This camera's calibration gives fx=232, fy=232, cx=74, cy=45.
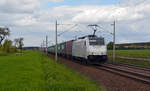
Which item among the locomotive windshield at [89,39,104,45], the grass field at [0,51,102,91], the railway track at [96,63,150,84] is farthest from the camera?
the locomotive windshield at [89,39,104,45]

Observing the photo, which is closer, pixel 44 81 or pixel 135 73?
pixel 44 81

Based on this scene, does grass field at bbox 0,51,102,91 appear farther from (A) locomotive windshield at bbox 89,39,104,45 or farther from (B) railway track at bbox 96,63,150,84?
(A) locomotive windshield at bbox 89,39,104,45

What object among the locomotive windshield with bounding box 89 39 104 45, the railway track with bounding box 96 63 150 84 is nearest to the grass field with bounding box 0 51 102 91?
the railway track with bounding box 96 63 150 84

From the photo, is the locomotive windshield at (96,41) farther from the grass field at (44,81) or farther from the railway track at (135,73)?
the grass field at (44,81)

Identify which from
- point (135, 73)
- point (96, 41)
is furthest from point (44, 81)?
point (96, 41)

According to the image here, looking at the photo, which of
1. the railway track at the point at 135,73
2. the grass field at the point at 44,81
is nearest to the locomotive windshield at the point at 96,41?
the railway track at the point at 135,73

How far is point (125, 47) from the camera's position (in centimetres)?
11506

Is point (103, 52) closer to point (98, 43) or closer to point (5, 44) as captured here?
point (98, 43)

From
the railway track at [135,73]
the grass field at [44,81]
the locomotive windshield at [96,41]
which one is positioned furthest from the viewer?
the locomotive windshield at [96,41]

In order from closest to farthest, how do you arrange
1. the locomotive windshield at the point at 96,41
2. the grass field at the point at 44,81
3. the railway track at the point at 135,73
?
1. the grass field at the point at 44,81
2. the railway track at the point at 135,73
3. the locomotive windshield at the point at 96,41

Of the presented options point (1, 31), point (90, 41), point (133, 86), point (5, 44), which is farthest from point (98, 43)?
point (1, 31)

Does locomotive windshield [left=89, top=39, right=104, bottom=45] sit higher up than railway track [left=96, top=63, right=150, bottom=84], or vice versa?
locomotive windshield [left=89, top=39, right=104, bottom=45]

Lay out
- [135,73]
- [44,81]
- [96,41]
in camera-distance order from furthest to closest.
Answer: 1. [96,41]
2. [135,73]
3. [44,81]

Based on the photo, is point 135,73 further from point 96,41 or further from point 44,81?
point 96,41
